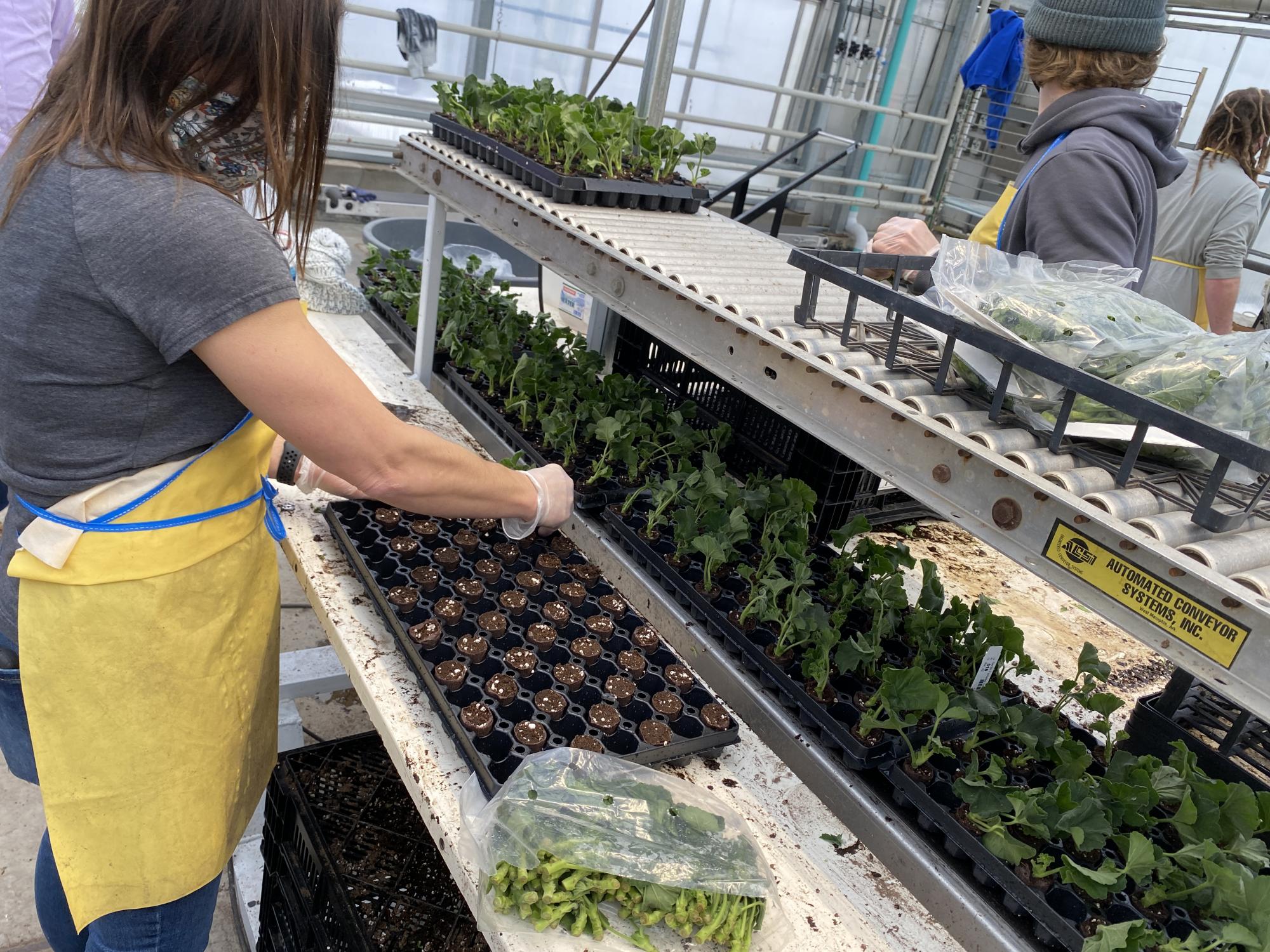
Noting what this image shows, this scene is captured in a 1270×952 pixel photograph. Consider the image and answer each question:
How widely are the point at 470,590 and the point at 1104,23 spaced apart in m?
1.44

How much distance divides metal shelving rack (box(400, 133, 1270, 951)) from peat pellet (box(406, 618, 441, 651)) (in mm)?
465

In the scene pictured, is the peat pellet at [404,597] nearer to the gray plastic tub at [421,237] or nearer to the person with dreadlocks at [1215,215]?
the person with dreadlocks at [1215,215]

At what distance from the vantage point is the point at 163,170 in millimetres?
909

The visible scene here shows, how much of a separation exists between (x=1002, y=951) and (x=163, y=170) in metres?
1.35

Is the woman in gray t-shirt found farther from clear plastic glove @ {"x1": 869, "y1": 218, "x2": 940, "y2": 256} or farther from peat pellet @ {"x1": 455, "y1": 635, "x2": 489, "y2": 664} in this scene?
clear plastic glove @ {"x1": 869, "y1": 218, "x2": 940, "y2": 256}

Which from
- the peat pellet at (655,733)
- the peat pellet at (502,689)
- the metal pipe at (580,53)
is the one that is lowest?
the peat pellet at (502,689)

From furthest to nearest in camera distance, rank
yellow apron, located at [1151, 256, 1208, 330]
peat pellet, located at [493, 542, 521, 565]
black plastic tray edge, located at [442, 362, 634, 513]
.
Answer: yellow apron, located at [1151, 256, 1208, 330] → black plastic tray edge, located at [442, 362, 634, 513] → peat pellet, located at [493, 542, 521, 565]

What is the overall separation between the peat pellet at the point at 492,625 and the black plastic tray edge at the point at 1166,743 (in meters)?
1.20

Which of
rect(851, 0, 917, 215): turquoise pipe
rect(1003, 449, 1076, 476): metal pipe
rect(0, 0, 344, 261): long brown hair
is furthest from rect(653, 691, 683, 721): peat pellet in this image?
rect(851, 0, 917, 215): turquoise pipe

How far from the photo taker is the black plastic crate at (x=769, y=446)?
2020mm

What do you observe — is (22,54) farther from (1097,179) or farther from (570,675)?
(1097,179)

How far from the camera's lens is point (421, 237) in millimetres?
4918

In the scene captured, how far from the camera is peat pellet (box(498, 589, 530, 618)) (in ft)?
4.98

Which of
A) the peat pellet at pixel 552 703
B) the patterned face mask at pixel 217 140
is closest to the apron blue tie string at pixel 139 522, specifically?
the patterned face mask at pixel 217 140
